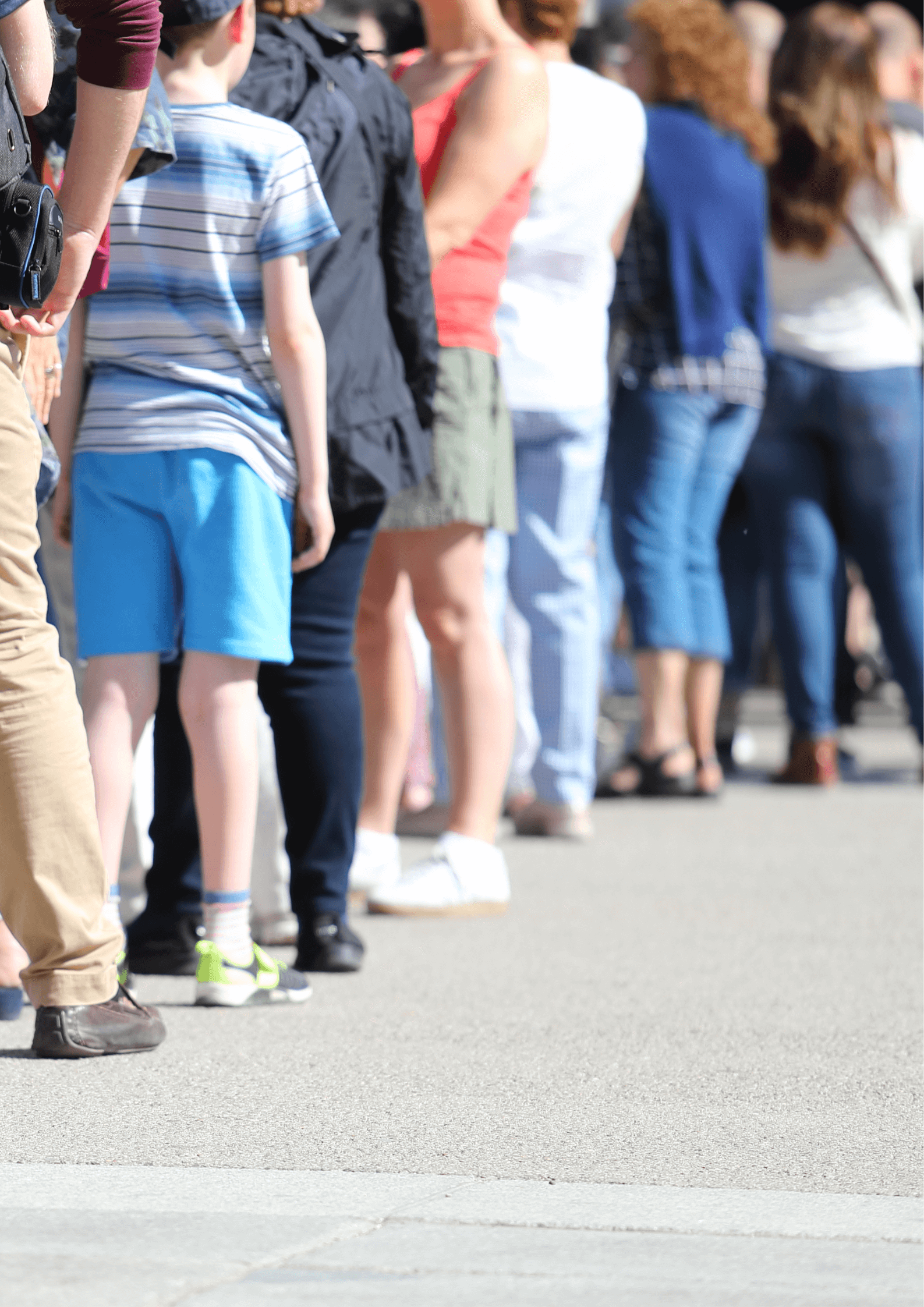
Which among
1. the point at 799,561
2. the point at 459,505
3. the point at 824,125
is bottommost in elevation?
the point at 799,561

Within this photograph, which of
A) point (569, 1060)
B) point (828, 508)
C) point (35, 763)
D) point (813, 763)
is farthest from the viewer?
point (828, 508)

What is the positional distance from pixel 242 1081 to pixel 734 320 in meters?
4.55

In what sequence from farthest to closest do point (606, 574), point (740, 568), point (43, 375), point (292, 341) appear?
point (740, 568), point (606, 574), point (292, 341), point (43, 375)

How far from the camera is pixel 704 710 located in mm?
7645

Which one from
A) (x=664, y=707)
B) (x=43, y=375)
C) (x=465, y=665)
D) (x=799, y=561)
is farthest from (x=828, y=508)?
(x=43, y=375)

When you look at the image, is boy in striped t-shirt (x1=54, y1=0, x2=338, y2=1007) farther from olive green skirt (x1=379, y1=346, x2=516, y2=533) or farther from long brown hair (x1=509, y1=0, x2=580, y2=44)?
long brown hair (x1=509, y1=0, x2=580, y2=44)

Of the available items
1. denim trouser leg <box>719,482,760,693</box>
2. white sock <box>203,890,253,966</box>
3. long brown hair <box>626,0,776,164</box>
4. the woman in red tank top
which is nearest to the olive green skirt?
the woman in red tank top

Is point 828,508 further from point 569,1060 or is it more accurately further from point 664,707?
point 569,1060

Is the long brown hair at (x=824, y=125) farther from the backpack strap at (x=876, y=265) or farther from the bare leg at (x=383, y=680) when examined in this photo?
the bare leg at (x=383, y=680)

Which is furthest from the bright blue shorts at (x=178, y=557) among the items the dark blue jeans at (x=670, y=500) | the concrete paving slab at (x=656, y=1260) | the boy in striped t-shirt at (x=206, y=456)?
the dark blue jeans at (x=670, y=500)

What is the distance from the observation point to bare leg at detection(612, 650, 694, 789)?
24.3ft

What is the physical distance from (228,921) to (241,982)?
4.2 inches

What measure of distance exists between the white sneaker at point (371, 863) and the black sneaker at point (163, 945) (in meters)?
0.83

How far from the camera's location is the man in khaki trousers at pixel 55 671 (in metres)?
3.24
